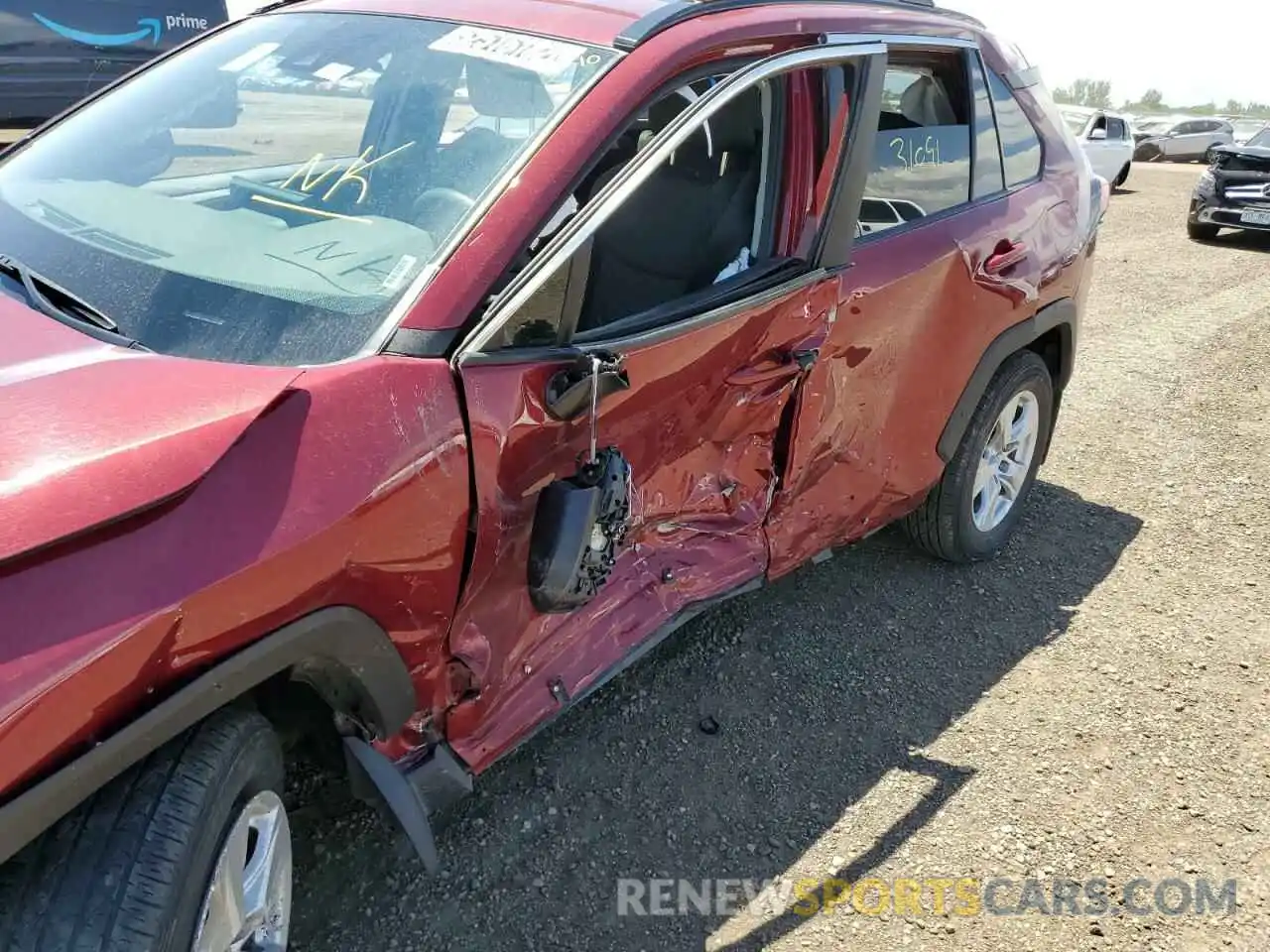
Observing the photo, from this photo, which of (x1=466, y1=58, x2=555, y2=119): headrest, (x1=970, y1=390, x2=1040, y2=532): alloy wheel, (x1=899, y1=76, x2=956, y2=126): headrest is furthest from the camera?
(x1=970, y1=390, x2=1040, y2=532): alloy wheel

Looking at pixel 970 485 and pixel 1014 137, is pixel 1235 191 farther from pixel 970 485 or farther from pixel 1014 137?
pixel 970 485

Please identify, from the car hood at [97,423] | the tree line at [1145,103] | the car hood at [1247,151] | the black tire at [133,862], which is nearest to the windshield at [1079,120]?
the car hood at [1247,151]

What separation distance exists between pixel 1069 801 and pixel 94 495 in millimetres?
2516

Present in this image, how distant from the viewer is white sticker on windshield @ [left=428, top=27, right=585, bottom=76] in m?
2.13

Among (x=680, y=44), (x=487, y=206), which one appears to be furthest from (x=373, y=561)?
(x=680, y=44)

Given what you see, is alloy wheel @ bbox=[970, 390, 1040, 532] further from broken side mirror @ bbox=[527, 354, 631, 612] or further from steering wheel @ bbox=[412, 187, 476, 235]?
steering wheel @ bbox=[412, 187, 476, 235]

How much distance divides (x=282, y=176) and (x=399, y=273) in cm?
54

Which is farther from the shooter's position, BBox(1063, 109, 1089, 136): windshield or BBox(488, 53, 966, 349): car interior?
BBox(1063, 109, 1089, 136): windshield

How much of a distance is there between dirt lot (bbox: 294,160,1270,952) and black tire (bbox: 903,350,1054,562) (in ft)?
0.42

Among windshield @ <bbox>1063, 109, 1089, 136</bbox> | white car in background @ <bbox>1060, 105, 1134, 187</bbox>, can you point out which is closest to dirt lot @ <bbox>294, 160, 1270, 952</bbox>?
white car in background @ <bbox>1060, 105, 1134, 187</bbox>

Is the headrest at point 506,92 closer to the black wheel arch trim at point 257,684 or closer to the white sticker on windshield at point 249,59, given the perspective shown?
the white sticker on windshield at point 249,59

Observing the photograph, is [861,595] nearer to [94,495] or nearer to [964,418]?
[964,418]

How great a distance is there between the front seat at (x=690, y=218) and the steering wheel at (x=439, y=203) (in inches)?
25.1

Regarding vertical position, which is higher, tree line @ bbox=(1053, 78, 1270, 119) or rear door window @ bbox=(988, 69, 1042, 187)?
rear door window @ bbox=(988, 69, 1042, 187)
